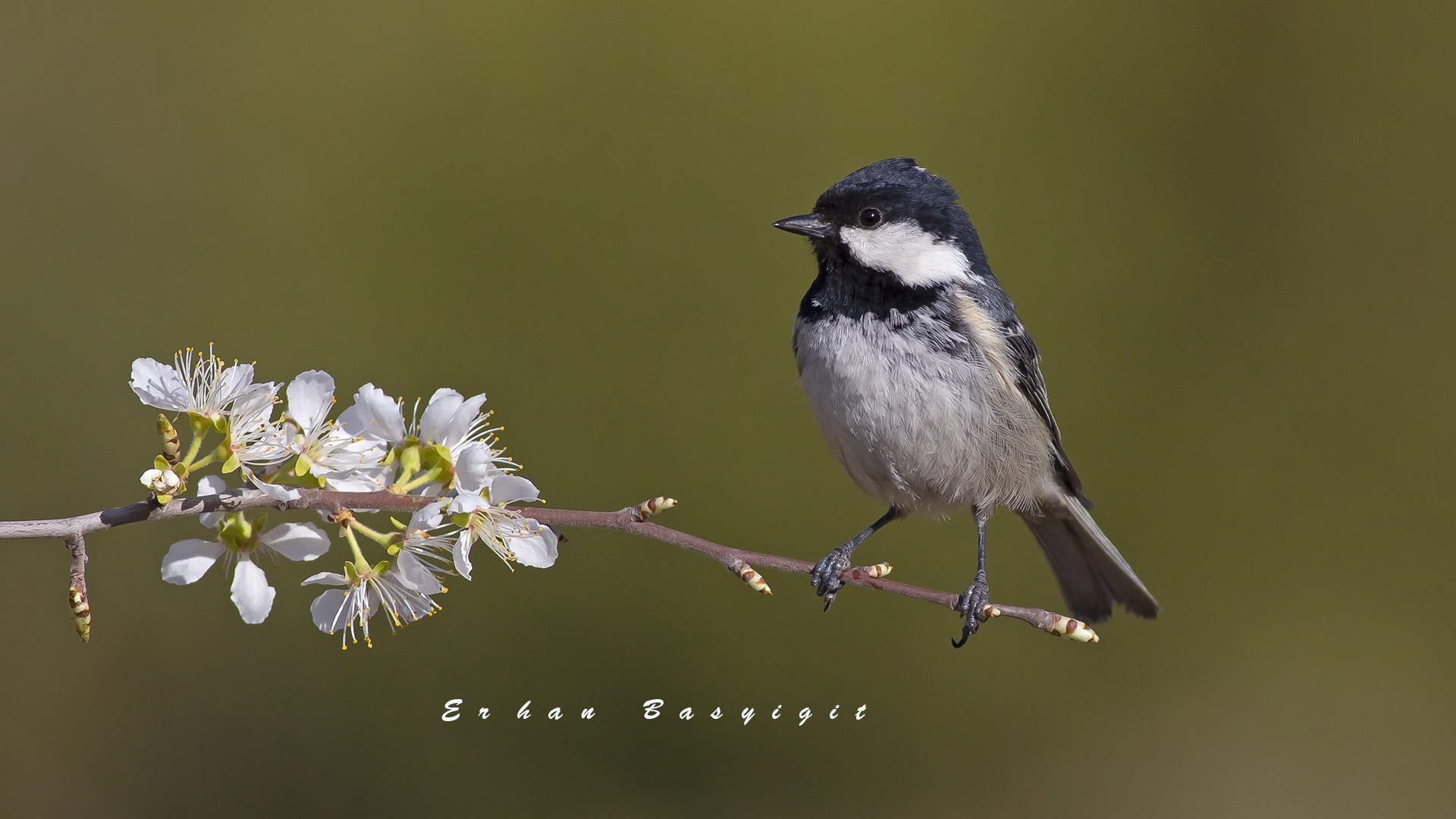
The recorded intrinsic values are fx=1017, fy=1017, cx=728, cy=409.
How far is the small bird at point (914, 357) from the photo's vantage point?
98.3 inches

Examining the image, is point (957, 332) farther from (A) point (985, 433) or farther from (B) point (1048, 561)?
(B) point (1048, 561)

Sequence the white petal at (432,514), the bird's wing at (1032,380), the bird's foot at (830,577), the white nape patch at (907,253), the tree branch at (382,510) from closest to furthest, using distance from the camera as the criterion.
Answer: the tree branch at (382,510), the white petal at (432,514), the bird's foot at (830,577), the white nape patch at (907,253), the bird's wing at (1032,380)

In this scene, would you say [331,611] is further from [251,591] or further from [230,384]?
[230,384]

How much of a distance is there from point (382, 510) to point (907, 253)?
1631mm

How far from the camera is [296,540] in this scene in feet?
4.77

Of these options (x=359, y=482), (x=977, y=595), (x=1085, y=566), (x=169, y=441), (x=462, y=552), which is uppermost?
(x=169, y=441)

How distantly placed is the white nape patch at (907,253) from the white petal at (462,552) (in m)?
1.44

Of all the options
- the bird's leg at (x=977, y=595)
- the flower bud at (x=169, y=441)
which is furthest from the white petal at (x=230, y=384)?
the bird's leg at (x=977, y=595)

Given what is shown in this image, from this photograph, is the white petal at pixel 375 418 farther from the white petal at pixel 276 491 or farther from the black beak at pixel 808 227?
the black beak at pixel 808 227

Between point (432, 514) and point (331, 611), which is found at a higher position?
point (432, 514)

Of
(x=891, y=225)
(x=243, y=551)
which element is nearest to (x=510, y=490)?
(x=243, y=551)

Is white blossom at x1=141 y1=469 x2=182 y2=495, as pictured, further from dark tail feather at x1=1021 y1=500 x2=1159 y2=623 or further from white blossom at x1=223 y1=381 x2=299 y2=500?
dark tail feather at x1=1021 y1=500 x2=1159 y2=623

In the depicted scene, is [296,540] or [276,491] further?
[296,540]

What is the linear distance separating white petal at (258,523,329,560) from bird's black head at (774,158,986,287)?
1515 mm
